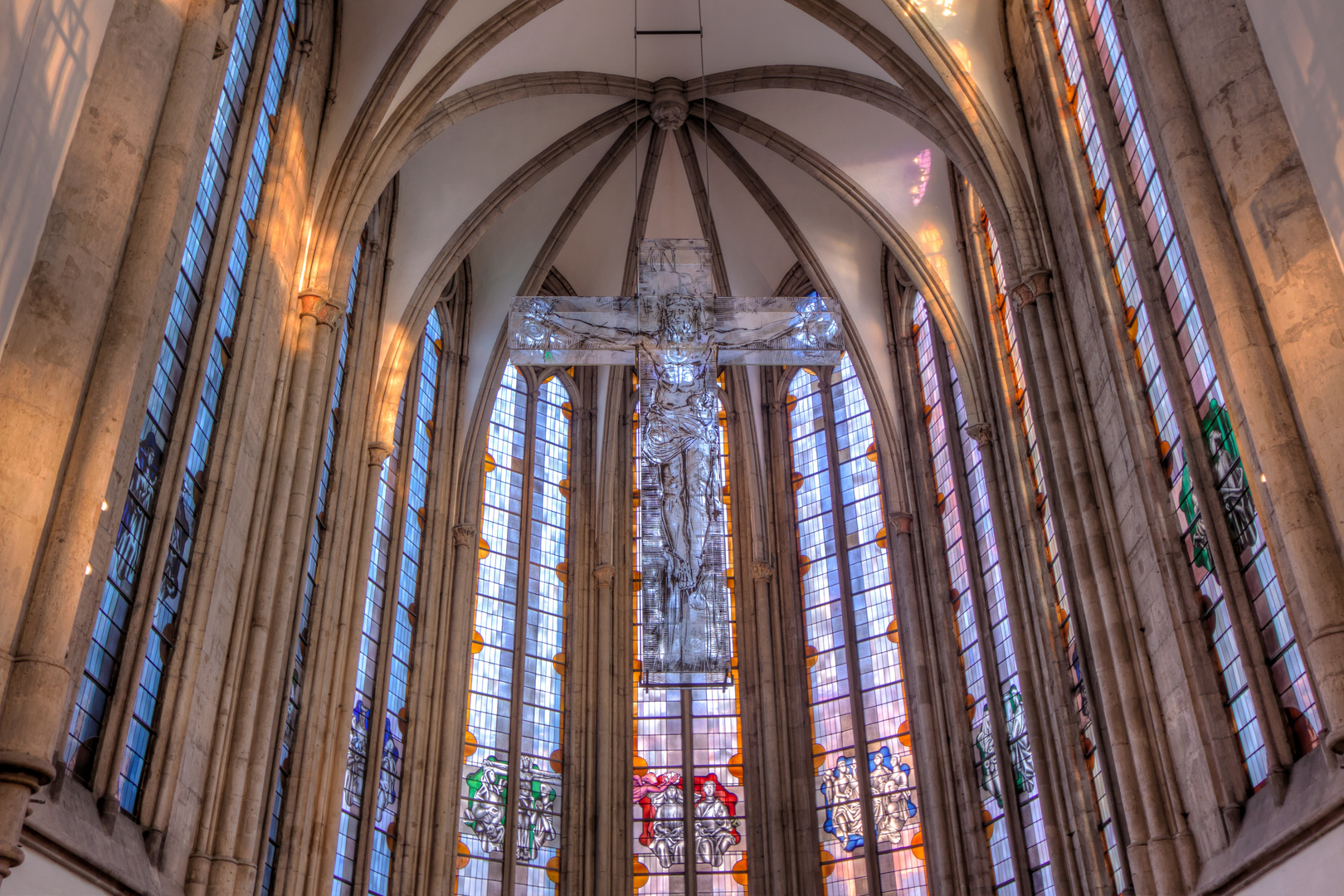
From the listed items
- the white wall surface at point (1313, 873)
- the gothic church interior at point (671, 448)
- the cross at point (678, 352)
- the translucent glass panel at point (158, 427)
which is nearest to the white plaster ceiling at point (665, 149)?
the gothic church interior at point (671, 448)

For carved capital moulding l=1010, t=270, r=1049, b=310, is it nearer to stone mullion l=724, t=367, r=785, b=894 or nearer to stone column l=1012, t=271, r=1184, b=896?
stone column l=1012, t=271, r=1184, b=896

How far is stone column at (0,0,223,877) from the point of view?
695cm

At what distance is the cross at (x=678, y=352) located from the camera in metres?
13.1

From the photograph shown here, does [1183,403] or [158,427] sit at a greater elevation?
[1183,403]

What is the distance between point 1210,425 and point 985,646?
6203mm

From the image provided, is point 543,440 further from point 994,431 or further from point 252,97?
point 252,97

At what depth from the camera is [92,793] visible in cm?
970

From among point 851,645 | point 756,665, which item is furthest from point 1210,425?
point 756,665

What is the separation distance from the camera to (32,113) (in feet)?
24.7

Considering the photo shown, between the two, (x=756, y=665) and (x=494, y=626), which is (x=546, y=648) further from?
(x=756, y=665)

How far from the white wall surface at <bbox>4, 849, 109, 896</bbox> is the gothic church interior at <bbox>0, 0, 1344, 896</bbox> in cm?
4

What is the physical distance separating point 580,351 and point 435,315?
677 cm

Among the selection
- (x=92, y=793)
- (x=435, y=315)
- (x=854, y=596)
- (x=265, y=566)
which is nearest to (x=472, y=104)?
(x=435, y=315)

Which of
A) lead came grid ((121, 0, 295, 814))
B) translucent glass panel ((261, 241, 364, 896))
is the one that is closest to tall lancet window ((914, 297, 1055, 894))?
translucent glass panel ((261, 241, 364, 896))
